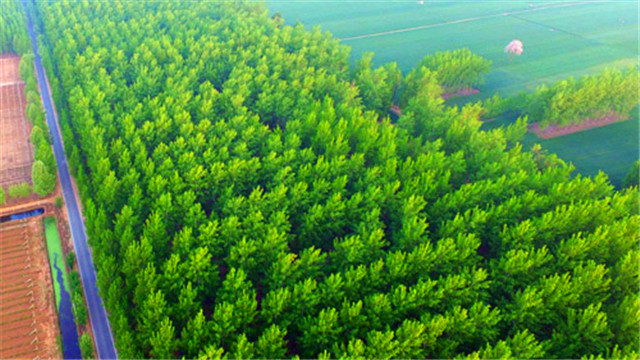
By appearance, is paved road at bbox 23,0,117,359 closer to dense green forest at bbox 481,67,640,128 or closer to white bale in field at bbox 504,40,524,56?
dense green forest at bbox 481,67,640,128

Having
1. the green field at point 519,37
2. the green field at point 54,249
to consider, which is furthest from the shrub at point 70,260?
the green field at point 519,37

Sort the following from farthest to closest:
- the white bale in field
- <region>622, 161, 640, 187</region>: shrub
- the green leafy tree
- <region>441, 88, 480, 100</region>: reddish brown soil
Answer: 1. the white bale in field
2. <region>441, 88, 480, 100</region>: reddish brown soil
3. <region>622, 161, 640, 187</region>: shrub
4. the green leafy tree

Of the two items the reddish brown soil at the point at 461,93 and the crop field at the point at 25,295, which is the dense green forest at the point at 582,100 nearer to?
the reddish brown soil at the point at 461,93

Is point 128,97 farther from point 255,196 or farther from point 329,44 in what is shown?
point 329,44

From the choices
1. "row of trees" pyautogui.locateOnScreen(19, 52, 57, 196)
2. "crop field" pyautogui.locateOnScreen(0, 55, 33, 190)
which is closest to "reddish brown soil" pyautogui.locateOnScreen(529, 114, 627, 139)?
"row of trees" pyautogui.locateOnScreen(19, 52, 57, 196)

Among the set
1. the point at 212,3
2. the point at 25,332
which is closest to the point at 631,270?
the point at 25,332

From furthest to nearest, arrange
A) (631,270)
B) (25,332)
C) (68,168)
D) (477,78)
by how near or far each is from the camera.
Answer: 1. (477,78)
2. (68,168)
3. (25,332)
4. (631,270)
